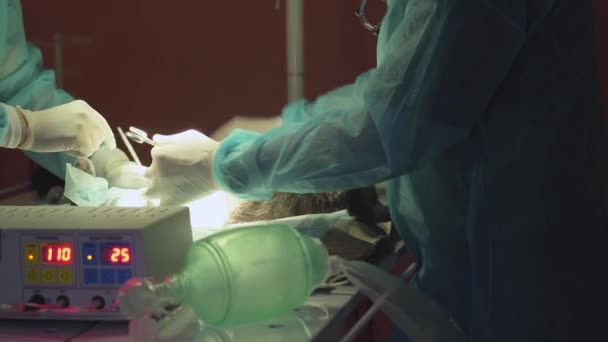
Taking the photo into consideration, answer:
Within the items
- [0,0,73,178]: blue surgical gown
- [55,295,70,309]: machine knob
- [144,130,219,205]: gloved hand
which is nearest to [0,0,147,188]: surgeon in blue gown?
[0,0,73,178]: blue surgical gown

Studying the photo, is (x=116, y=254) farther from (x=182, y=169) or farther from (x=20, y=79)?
(x=20, y=79)

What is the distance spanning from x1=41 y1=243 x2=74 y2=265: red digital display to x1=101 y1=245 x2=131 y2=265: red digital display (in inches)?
2.0

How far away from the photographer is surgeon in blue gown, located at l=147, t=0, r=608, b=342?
1.24m

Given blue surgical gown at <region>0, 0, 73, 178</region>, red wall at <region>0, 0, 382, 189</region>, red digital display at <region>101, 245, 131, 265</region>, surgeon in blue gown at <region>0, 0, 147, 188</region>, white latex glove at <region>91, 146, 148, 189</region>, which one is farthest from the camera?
red wall at <region>0, 0, 382, 189</region>

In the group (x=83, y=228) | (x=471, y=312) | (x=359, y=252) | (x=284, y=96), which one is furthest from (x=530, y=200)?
(x=284, y=96)

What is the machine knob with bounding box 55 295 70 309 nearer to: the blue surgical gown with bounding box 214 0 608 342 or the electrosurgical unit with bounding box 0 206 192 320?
the electrosurgical unit with bounding box 0 206 192 320

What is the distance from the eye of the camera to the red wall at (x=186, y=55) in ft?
7.87

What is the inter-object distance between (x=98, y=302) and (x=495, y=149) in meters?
0.64

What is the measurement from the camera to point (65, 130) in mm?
1722

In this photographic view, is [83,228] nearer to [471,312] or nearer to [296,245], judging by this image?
[296,245]

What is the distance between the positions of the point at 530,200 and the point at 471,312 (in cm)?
23

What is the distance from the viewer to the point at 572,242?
4.37 ft

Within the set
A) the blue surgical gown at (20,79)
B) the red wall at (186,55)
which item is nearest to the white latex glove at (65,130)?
the blue surgical gown at (20,79)

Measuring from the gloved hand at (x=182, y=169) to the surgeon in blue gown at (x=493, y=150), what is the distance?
0.15 ft
